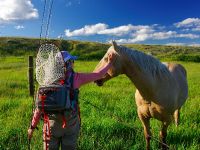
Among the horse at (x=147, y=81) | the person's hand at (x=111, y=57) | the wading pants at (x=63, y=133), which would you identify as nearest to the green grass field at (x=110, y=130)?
the horse at (x=147, y=81)

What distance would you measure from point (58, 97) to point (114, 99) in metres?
7.96

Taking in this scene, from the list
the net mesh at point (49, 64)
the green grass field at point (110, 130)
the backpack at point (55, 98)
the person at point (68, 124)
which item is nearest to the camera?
the backpack at point (55, 98)

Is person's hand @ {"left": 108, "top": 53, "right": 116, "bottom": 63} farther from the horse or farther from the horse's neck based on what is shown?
the horse's neck

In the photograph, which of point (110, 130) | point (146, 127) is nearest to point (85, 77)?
point (146, 127)

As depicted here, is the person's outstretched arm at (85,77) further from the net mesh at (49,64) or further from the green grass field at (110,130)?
the green grass field at (110,130)

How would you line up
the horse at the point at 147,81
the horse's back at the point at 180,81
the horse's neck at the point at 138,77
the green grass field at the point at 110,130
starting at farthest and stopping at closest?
1. the horse's back at the point at 180,81
2. the green grass field at the point at 110,130
3. the horse's neck at the point at 138,77
4. the horse at the point at 147,81

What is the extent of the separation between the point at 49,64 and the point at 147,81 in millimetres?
2204

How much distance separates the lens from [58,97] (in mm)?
4316

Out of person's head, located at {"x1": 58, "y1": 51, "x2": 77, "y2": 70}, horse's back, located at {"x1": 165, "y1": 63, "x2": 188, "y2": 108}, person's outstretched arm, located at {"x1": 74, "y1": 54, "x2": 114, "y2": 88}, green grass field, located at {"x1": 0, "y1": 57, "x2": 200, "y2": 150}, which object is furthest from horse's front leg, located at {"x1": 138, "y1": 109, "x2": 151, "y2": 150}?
person's head, located at {"x1": 58, "y1": 51, "x2": 77, "y2": 70}

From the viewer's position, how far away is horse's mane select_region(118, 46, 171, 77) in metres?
5.69

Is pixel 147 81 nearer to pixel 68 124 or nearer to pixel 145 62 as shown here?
pixel 145 62

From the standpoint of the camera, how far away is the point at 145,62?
237 inches

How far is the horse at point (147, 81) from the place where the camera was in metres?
5.62

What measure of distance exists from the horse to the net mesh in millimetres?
1023
